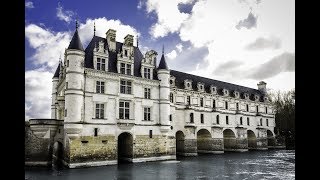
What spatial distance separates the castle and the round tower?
3.3 inches

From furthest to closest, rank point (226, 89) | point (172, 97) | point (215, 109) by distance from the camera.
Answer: point (226, 89) → point (215, 109) → point (172, 97)

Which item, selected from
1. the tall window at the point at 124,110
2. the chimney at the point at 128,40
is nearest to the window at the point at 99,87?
the tall window at the point at 124,110

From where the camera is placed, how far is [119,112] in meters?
25.9

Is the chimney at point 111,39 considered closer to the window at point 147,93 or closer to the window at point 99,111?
the window at point 147,93

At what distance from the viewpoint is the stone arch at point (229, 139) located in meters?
40.3

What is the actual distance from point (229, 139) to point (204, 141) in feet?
18.9

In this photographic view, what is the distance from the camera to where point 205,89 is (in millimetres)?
39250

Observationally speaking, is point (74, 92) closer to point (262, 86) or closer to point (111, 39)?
point (111, 39)

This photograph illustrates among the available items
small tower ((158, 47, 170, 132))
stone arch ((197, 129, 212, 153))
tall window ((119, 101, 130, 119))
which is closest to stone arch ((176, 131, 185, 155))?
stone arch ((197, 129, 212, 153))

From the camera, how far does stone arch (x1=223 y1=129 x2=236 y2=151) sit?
132 ft

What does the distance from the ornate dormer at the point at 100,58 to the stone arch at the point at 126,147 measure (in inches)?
287
